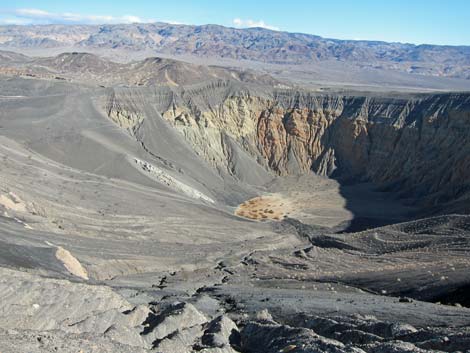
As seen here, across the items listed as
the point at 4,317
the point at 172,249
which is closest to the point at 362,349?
the point at 4,317

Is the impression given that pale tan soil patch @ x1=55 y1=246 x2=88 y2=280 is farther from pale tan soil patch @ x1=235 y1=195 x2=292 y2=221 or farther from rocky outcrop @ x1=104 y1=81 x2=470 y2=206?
rocky outcrop @ x1=104 y1=81 x2=470 y2=206

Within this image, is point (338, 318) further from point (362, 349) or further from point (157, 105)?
point (157, 105)

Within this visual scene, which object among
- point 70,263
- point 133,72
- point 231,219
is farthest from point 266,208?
point 133,72

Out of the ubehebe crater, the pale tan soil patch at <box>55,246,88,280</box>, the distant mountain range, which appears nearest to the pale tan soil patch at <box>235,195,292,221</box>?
the ubehebe crater

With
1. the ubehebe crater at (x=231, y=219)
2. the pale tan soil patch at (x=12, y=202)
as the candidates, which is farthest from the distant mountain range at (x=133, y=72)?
the pale tan soil patch at (x=12, y=202)

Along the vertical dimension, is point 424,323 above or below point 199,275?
above
